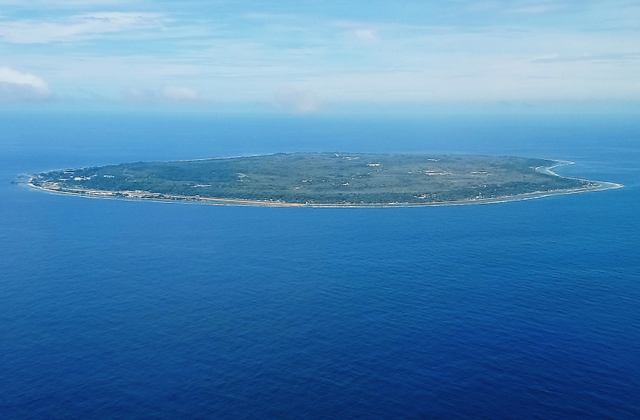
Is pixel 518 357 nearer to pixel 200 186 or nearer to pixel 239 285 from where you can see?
pixel 239 285

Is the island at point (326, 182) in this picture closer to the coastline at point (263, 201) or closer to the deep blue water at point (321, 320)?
the coastline at point (263, 201)

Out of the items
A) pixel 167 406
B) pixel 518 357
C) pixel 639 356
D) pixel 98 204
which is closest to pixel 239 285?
pixel 167 406

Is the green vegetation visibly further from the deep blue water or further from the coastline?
the deep blue water

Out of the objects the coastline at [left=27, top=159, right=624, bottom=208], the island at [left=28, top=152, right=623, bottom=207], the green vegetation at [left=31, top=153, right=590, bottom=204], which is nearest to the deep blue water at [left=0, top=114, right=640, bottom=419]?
the coastline at [left=27, top=159, right=624, bottom=208]

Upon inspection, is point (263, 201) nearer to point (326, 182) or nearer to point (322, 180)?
point (326, 182)

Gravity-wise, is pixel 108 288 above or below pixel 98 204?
below

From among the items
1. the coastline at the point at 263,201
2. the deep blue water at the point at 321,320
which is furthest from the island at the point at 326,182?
the deep blue water at the point at 321,320
